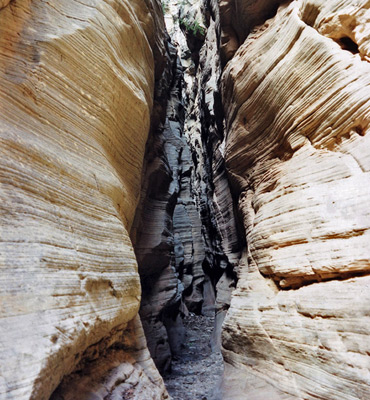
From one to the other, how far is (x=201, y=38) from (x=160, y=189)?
11.6 m

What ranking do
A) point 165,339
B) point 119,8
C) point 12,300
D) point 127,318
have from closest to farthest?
point 12,300 < point 127,318 < point 119,8 < point 165,339

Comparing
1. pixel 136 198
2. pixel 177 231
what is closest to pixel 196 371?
pixel 136 198

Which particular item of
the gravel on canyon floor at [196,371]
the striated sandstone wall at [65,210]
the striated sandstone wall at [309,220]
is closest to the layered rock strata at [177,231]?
the gravel on canyon floor at [196,371]

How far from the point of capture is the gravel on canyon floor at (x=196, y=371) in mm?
5997

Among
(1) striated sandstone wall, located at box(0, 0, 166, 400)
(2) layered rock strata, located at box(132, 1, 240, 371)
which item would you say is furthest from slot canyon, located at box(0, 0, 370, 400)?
(2) layered rock strata, located at box(132, 1, 240, 371)

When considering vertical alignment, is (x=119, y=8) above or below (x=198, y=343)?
above

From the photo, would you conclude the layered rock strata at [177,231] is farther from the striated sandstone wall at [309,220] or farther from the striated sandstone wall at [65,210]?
the striated sandstone wall at [65,210]

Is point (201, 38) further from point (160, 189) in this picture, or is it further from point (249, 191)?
point (249, 191)

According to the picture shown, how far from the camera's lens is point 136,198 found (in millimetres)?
6664

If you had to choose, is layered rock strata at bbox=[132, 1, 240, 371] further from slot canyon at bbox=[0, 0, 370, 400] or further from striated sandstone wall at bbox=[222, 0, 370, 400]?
striated sandstone wall at bbox=[222, 0, 370, 400]

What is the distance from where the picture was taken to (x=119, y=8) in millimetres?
5426

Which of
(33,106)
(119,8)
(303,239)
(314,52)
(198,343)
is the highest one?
(119,8)

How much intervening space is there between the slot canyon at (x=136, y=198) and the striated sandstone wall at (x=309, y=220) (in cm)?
2

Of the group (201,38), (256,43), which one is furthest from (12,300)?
(201,38)
